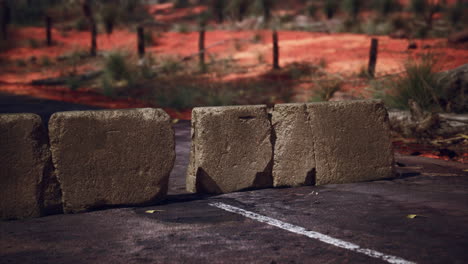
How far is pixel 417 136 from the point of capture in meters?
9.77

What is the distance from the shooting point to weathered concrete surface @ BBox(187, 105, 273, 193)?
19.0 feet

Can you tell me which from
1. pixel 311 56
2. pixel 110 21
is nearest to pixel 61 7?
pixel 110 21

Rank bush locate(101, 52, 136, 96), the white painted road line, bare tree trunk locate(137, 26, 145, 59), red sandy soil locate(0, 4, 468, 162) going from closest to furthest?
1. the white painted road line
2. red sandy soil locate(0, 4, 468, 162)
3. bush locate(101, 52, 136, 96)
4. bare tree trunk locate(137, 26, 145, 59)

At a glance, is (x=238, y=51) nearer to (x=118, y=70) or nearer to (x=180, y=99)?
(x=118, y=70)

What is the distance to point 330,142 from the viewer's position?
245 inches

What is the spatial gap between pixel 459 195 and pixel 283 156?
1.79 metres

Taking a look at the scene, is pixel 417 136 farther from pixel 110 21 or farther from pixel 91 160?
pixel 110 21

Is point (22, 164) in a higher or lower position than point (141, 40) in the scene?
lower

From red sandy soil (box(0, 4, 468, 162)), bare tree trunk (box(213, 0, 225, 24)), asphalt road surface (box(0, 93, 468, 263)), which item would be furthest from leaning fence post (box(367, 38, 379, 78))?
bare tree trunk (box(213, 0, 225, 24))

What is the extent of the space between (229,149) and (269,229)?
143 centimetres

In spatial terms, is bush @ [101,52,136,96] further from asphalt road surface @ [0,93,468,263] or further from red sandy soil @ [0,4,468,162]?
asphalt road surface @ [0,93,468,263]

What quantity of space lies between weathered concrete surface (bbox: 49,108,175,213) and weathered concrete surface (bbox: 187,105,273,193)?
0.43 m

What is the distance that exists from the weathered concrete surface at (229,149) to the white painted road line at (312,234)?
49 centimetres

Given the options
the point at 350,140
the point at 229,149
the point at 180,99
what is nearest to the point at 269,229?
the point at 229,149
